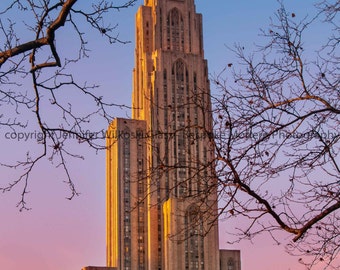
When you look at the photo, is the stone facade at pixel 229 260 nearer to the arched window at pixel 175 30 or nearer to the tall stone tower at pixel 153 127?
the tall stone tower at pixel 153 127

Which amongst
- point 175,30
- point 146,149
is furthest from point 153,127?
point 175,30

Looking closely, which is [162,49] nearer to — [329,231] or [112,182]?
[112,182]

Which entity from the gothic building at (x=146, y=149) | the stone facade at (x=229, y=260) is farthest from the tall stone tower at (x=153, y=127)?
the stone facade at (x=229, y=260)

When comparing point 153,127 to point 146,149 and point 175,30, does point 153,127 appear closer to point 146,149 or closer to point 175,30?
point 146,149

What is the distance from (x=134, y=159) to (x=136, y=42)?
798 inches

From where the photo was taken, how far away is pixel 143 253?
129 metres

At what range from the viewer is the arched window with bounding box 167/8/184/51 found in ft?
447

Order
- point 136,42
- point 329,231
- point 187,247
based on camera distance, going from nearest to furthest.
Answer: point 329,231
point 187,247
point 136,42

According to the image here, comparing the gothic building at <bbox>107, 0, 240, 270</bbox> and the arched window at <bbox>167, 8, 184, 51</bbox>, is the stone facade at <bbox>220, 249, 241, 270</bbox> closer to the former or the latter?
the gothic building at <bbox>107, 0, 240, 270</bbox>

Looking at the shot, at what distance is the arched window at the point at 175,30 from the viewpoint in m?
136

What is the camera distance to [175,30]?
137 m

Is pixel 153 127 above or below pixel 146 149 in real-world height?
above

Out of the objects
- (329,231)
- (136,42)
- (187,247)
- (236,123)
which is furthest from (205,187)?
(136,42)

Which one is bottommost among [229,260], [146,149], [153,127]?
[229,260]
